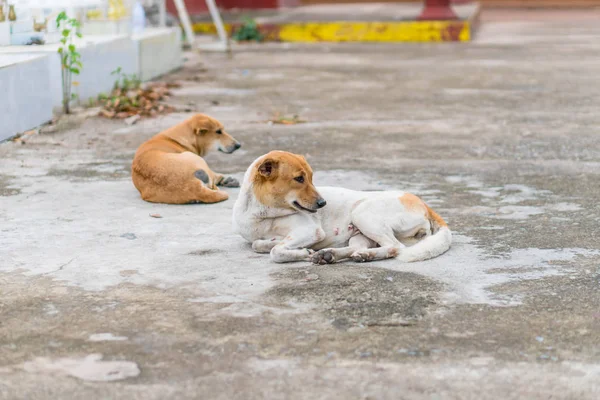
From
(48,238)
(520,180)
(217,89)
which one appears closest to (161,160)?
(48,238)

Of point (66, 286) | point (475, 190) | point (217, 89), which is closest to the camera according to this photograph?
point (66, 286)

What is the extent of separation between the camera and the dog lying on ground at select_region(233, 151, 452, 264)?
4746 millimetres

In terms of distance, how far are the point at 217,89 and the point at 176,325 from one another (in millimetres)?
8075

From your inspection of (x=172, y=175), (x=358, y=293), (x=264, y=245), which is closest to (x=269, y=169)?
(x=264, y=245)

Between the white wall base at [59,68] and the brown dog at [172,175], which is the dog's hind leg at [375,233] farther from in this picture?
the white wall base at [59,68]

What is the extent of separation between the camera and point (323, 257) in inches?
186

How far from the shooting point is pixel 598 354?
3.59 m

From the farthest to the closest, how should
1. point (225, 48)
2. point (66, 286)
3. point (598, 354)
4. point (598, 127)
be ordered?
point (225, 48) → point (598, 127) → point (66, 286) → point (598, 354)

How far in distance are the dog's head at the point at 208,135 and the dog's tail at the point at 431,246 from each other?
2063mm

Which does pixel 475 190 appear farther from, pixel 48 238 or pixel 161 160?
pixel 48 238

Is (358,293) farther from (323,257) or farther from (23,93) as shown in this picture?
(23,93)

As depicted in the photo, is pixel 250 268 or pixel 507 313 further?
pixel 250 268

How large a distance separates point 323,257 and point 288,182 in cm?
42

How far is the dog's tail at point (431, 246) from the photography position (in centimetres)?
473
